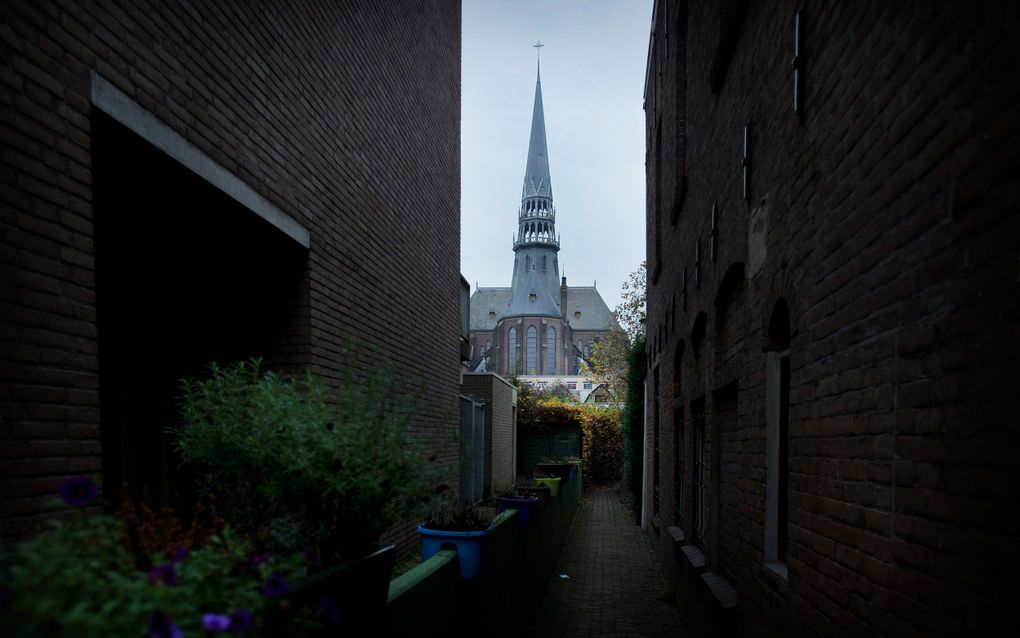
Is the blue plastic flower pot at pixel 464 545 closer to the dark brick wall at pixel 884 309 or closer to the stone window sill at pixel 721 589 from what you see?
the dark brick wall at pixel 884 309

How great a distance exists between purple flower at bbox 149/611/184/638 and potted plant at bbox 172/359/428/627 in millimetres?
1015

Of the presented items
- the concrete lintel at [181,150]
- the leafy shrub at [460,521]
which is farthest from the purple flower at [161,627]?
the leafy shrub at [460,521]

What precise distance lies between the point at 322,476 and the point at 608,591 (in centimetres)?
731

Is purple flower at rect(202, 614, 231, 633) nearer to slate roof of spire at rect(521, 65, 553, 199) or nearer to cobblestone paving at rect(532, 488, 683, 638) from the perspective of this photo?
cobblestone paving at rect(532, 488, 683, 638)

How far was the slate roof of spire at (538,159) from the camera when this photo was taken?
242 ft

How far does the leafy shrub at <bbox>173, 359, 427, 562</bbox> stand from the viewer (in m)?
2.29

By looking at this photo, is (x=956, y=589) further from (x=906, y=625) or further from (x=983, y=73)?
(x=983, y=73)

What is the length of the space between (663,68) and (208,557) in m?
9.91

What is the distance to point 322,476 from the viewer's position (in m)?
2.29

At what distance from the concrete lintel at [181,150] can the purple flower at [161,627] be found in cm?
274

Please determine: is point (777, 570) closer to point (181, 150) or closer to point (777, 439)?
point (777, 439)

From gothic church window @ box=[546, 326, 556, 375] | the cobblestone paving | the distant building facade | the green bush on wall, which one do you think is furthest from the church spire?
the cobblestone paving

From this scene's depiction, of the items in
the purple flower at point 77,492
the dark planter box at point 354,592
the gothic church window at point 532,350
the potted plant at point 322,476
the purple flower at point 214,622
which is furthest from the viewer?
the gothic church window at point 532,350

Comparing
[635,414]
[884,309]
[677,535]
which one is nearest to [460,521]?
[884,309]
